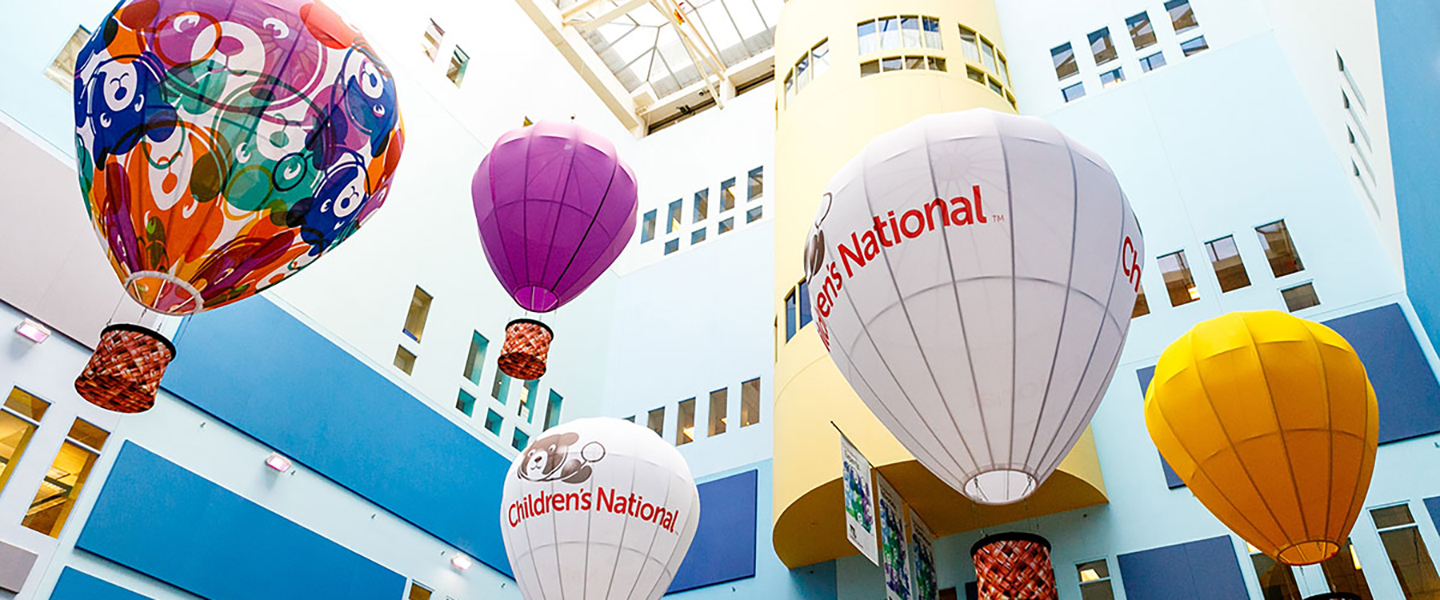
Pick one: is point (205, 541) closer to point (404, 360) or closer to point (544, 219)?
point (404, 360)

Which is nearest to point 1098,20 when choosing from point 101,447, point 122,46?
point 122,46

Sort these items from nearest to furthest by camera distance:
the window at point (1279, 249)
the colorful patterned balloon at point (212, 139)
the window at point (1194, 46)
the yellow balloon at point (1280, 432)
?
the colorful patterned balloon at point (212, 139) → the yellow balloon at point (1280, 432) → the window at point (1279, 249) → the window at point (1194, 46)

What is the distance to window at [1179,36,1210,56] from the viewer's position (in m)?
11.3

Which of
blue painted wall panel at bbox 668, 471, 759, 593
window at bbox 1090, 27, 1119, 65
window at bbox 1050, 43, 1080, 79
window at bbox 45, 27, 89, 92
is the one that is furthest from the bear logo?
window at bbox 1090, 27, 1119, 65

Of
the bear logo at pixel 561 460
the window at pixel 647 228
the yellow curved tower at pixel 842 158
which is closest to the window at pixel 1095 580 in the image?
the yellow curved tower at pixel 842 158

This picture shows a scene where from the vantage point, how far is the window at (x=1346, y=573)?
24.4ft

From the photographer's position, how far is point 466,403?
38.2 feet

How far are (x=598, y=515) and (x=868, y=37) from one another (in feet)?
23.7

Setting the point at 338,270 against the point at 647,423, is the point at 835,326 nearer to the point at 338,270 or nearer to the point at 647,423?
the point at 338,270

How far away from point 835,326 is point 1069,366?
1.09m

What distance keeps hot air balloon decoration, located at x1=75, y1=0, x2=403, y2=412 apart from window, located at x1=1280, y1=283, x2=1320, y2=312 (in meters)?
8.47

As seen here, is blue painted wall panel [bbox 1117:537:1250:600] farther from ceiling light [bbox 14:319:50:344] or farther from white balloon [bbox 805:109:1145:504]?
ceiling light [bbox 14:319:50:344]

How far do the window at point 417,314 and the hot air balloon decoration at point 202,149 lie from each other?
21.7ft

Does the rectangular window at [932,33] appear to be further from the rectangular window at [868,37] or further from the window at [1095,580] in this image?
the window at [1095,580]
